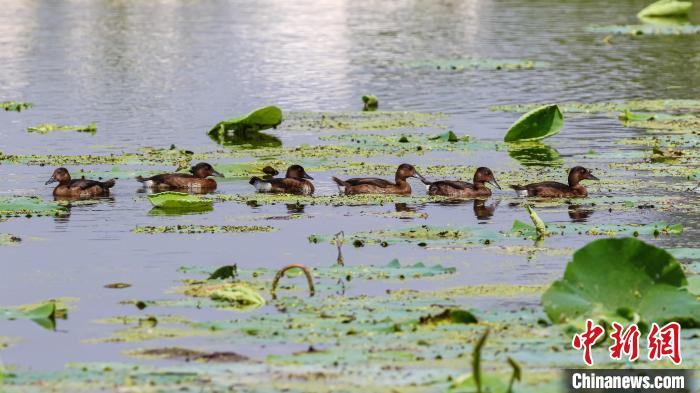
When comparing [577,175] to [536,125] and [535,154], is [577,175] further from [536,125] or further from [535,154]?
[536,125]

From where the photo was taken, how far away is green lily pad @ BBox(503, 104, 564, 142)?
18.3 meters

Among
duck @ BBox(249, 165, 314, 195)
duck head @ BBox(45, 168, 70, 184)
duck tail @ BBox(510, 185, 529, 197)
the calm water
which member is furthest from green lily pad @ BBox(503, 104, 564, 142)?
duck head @ BBox(45, 168, 70, 184)

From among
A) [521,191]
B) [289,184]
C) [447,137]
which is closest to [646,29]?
[447,137]

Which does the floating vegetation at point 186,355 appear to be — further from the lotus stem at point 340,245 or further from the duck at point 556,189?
the duck at point 556,189

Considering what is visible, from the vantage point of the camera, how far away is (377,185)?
581 inches

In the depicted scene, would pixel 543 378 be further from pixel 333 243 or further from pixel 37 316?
pixel 333 243

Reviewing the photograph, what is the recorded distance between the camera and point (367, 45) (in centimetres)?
3375

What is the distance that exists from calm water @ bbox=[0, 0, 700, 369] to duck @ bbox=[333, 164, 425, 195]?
0.45 meters

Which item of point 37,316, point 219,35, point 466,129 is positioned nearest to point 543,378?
point 37,316

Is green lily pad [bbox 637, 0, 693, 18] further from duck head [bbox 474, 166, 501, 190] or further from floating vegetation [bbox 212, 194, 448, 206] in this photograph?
floating vegetation [bbox 212, 194, 448, 206]

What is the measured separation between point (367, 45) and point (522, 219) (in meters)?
20.5

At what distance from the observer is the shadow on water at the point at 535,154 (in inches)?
678

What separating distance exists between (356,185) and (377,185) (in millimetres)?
221

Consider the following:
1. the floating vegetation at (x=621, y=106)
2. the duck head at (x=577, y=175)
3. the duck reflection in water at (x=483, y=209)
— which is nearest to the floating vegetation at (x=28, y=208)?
the duck reflection in water at (x=483, y=209)
